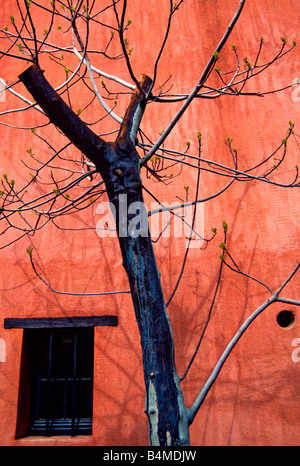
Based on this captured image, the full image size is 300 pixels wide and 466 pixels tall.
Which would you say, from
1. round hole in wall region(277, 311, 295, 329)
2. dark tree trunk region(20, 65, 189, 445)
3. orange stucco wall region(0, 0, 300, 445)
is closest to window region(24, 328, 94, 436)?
orange stucco wall region(0, 0, 300, 445)

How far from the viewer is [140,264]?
221 cm

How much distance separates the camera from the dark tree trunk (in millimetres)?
1982

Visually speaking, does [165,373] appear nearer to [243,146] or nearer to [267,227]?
[267,227]

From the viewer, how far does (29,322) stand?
361 centimetres

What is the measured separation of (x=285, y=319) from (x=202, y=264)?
0.96 meters

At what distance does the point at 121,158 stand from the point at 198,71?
8.03ft

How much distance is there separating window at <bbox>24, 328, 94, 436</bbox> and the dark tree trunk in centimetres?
170

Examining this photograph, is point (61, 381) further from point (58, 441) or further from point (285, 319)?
point (285, 319)

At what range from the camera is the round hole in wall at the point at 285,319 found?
3.55 m

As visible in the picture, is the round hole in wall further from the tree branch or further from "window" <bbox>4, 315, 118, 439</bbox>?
the tree branch

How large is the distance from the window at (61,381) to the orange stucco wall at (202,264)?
0.17 meters

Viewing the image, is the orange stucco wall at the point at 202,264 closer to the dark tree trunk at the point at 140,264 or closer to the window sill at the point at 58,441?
the window sill at the point at 58,441

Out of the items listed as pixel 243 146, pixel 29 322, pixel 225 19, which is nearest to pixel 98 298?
pixel 29 322

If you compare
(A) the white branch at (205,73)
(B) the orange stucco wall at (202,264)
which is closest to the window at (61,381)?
(B) the orange stucco wall at (202,264)
